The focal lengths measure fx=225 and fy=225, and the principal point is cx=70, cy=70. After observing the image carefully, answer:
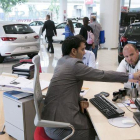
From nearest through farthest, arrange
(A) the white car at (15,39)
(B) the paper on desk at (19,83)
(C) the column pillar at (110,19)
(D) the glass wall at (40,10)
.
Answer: (B) the paper on desk at (19,83) → (A) the white car at (15,39) → (C) the column pillar at (110,19) → (D) the glass wall at (40,10)

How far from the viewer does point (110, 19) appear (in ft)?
32.4

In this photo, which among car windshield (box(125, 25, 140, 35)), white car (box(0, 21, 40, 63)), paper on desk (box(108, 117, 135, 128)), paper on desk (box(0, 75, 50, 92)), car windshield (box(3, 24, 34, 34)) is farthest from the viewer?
car windshield (box(3, 24, 34, 34))

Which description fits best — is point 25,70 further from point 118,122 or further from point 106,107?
point 118,122

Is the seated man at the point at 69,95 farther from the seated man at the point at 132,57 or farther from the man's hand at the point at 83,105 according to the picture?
the seated man at the point at 132,57

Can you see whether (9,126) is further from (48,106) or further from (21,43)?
(21,43)

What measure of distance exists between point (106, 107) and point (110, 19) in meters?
8.46

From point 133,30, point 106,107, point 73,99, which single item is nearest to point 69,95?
point 73,99

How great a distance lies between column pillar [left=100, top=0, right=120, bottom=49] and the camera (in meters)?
9.74

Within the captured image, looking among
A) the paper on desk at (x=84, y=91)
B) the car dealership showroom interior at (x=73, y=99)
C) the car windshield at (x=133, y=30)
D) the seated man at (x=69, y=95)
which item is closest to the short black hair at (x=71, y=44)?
the car dealership showroom interior at (x=73, y=99)

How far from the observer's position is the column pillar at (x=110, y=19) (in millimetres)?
9742

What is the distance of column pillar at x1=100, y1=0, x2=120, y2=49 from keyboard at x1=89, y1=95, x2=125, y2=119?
8204mm

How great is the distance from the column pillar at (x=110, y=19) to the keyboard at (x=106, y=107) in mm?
8204

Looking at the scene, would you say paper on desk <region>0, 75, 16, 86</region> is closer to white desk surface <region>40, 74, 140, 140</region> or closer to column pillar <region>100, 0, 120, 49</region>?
white desk surface <region>40, 74, 140, 140</region>

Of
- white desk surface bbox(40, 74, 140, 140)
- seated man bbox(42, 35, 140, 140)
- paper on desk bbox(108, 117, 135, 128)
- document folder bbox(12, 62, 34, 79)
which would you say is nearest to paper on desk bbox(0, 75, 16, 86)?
document folder bbox(12, 62, 34, 79)
